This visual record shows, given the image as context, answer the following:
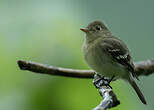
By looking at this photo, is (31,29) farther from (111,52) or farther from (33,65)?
(111,52)

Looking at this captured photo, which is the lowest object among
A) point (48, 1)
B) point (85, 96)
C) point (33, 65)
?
point (85, 96)

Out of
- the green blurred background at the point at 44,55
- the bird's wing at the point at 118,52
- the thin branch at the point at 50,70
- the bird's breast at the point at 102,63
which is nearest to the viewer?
the green blurred background at the point at 44,55

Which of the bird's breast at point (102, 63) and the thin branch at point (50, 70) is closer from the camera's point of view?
the thin branch at point (50, 70)

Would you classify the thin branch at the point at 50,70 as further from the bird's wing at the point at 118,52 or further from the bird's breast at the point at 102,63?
the bird's wing at the point at 118,52

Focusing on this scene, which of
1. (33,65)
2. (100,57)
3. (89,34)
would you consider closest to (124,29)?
(89,34)

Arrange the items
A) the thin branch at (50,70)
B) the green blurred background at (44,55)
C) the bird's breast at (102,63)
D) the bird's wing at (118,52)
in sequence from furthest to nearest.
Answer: the bird's wing at (118,52)
the bird's breast at (102,63)
the thin branch at (50,70)
the green blurred background at (44,55)

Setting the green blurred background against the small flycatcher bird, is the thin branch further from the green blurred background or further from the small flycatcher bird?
the small flycatcher bird

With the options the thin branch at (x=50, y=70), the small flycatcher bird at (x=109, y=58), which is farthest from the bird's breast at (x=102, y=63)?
the thin branch at (x=50, y=70)
